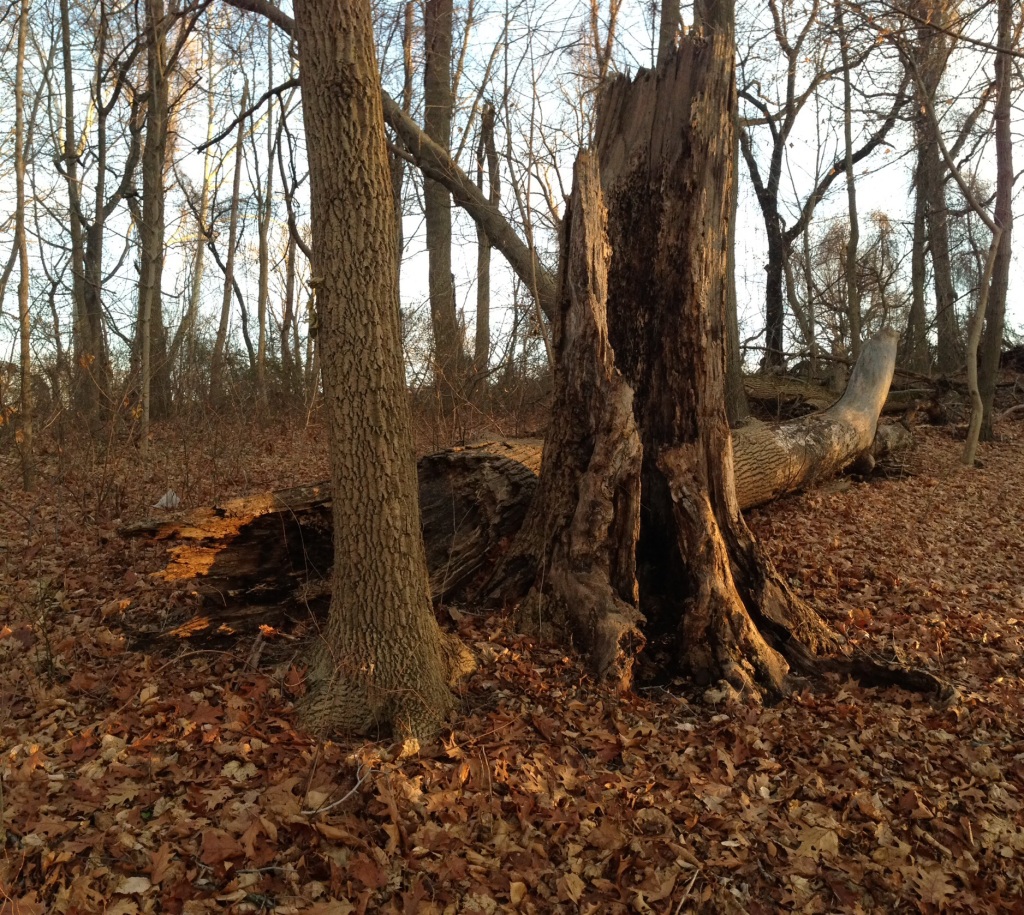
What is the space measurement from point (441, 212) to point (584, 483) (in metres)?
10.4

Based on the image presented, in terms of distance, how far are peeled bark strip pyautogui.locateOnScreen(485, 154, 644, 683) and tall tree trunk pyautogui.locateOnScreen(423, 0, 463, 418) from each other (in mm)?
5006

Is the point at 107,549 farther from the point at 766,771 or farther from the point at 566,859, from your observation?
the point at 766,771

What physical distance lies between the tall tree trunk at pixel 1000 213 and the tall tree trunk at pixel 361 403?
9.81m

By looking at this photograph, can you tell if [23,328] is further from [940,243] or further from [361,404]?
[940,243]

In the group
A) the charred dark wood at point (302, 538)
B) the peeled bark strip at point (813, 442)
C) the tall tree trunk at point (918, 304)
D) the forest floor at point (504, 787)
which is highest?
the tall tree trunk at point (918, 304)

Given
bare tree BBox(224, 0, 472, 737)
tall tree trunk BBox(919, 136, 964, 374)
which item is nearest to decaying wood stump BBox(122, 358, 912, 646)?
bare tree BBox(224, 0, 472, 737)

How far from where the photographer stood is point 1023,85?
11.2m

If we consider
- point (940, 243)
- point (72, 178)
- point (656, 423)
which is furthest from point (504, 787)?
point (940, 243)

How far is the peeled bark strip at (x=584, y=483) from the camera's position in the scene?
477 cm

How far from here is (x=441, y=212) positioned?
1393 centimetres

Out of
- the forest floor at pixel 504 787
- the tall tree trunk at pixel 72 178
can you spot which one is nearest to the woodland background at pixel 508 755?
the forest floor at pixel 504 787

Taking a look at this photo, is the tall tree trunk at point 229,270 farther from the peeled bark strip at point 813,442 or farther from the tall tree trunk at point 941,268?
the tall tree trunk at point 941,268

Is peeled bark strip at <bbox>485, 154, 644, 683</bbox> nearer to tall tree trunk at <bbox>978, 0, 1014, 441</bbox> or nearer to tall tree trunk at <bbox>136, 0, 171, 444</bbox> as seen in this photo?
tall tree trunk at <bbox>136, 0, 171, 444</bbox>

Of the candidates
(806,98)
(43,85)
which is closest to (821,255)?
(806,98)
